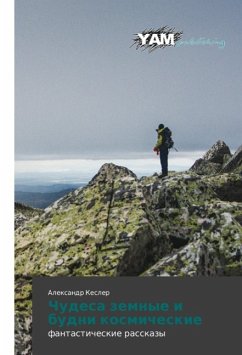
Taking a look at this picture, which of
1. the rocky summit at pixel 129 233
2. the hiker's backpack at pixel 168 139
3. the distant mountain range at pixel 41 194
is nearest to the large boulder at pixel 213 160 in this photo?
the rocky summit at pixel 129 233

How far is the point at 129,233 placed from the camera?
10945 mm

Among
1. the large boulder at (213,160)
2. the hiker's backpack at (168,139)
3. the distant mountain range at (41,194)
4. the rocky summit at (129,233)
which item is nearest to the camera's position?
the rocky summit at (129,233)

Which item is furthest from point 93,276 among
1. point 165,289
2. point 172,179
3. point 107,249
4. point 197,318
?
point 172,179

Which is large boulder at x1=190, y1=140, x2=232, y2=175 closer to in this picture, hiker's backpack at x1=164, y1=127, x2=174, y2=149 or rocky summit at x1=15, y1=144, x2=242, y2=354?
→ rocky summit at x1=15, y1=144, x2=242, y2=354

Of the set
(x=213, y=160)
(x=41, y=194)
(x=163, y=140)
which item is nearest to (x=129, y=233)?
(x=163, y=140)

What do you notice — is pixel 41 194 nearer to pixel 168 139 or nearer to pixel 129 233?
pixel 129 233

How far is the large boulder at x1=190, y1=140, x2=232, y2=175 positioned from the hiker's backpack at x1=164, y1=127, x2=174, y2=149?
864 millimetres

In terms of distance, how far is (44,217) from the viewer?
12.2 meters

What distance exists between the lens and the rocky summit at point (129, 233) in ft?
36.0

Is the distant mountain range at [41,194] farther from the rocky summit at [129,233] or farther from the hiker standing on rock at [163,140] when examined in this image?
the hiker standing on rock at [163,140]

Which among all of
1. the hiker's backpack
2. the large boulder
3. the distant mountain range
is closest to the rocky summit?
the distant mountain range

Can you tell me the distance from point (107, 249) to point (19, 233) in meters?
2.22

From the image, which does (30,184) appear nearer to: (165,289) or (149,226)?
(149,226)

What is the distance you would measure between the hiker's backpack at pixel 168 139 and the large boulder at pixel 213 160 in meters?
0.86
